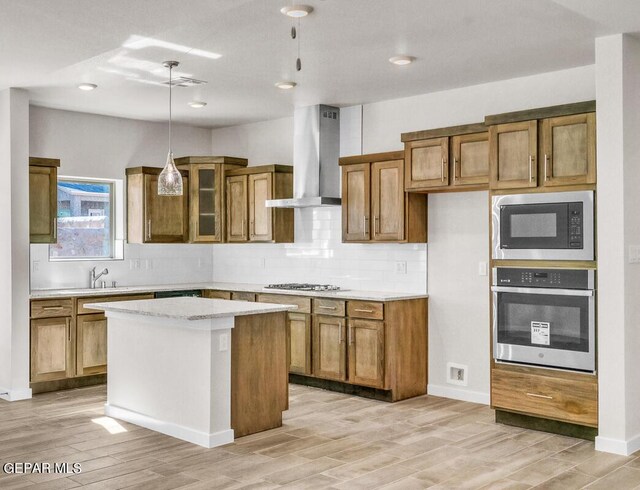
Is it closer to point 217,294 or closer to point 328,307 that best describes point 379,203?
point 328,307

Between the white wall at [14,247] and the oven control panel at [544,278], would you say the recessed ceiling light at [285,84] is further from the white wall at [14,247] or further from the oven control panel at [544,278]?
the white wall at [14,247]

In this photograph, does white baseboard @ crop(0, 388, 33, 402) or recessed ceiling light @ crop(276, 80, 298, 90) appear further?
white baseboard @ crop(0, 388, 33, 402)

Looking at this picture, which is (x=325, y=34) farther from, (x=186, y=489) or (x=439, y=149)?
(x=186, y=489)

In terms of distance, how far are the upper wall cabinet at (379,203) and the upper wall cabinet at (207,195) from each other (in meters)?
1.69

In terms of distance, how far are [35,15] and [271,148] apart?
4.01 m

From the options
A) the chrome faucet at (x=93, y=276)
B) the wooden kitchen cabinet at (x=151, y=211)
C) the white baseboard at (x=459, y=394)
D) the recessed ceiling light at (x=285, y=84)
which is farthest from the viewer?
the wooden kitchen cabinet at (x=151, y=211)

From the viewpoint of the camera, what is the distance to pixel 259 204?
7480mm

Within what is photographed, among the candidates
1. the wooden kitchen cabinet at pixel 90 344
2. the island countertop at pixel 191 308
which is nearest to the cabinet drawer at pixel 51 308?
the wooden kitchen cabinet at pixel 90 344

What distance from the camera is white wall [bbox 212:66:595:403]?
576cm

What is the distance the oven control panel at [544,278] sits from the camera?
468 cm

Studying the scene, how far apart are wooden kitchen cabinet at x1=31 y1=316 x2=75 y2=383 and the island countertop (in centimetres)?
123

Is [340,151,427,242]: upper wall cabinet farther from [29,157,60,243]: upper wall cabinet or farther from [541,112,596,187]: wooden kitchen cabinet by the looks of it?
[29,157,60,243]: upper wall cabinet

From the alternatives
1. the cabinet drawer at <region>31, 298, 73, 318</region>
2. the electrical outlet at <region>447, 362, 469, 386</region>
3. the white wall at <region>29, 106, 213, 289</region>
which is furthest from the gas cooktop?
the cabinet drawer at <region>31, 298, 73, 318</region>

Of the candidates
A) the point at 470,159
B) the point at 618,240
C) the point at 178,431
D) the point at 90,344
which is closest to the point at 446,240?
the point at 470,159
